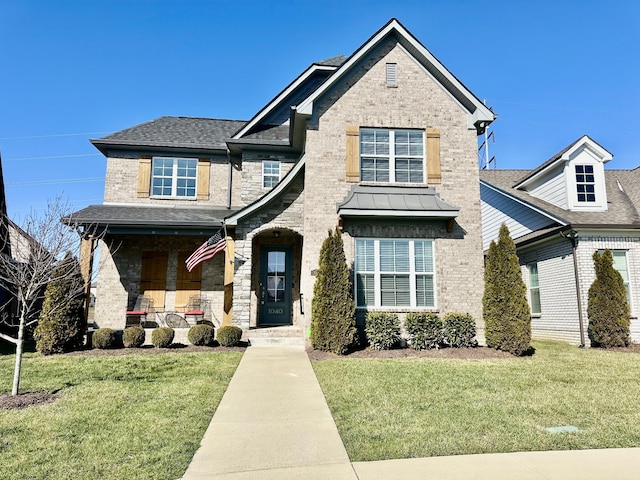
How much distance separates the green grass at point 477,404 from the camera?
15.0 ft

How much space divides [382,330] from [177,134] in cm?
1090

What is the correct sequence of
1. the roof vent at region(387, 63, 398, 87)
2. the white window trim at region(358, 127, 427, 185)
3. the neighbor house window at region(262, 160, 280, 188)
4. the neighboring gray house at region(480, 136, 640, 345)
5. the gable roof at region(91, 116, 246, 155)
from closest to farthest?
the white window trim at region(358, 127, 427, 185) < the roof vent at region(387, 63, 398, 87) < the neighboring gray house at region(480, 136, 640, 345) < the neighbor house window at region(262, 160, 280, 188) < the gable roof at region(91, 116, 246, 155)

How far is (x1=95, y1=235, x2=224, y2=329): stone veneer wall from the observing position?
14.2 meters

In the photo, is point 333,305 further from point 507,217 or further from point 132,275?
point 507,217

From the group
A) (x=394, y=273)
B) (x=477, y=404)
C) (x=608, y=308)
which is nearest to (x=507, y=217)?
(x=608, y=308)

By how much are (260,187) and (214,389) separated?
8.93 m

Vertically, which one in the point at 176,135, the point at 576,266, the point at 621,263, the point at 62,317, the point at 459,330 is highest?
the point at 176,135

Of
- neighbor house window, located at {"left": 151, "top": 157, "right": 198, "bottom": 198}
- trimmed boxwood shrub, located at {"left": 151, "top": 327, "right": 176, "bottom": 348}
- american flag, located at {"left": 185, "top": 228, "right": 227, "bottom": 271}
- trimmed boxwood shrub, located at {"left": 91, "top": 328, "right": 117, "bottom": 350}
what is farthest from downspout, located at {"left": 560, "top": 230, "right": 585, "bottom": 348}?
trimmed boxwood shrub, located at {"left": 91, "top": 328, "right": 117, "bottom": 350}

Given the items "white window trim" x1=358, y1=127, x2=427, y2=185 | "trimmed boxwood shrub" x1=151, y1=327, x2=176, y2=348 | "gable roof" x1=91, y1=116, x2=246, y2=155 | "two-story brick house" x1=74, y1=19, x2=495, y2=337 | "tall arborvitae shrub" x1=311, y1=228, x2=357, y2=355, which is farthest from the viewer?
"gable roof" x1=91, y1=116, x2=246, y2=155

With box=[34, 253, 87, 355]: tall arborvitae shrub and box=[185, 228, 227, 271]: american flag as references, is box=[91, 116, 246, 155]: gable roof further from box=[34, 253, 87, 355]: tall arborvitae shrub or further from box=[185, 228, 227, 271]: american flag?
box=[34, 253, 87, 355]: tall arborvitae shrub

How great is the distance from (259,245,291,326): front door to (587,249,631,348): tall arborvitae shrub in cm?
883

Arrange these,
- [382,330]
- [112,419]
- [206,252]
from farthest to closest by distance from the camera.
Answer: [206,252] → [382,330] → [112,419]

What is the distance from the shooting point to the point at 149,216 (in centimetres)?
1354

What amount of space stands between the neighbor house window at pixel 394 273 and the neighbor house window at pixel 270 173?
4.79 m
